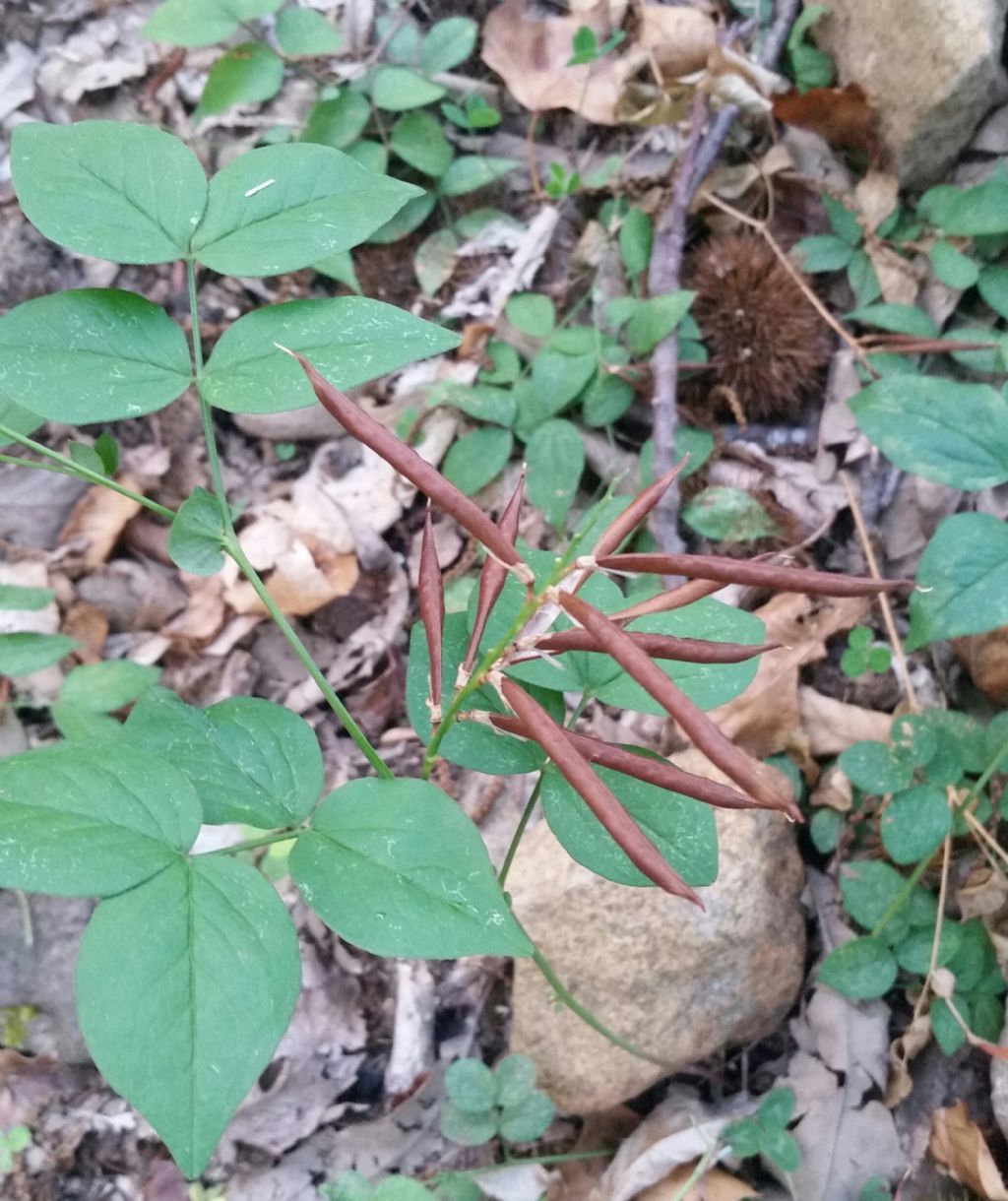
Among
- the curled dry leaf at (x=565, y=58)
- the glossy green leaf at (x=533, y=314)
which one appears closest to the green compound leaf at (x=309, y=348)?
the glossy green leaf at (x=533, y=314)

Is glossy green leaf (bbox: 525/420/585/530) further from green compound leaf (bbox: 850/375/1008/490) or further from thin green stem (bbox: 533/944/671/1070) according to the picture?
thin green stem (bbox: 533/944/671/1070)

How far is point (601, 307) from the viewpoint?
2836 mm

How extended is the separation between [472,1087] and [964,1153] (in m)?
0.96

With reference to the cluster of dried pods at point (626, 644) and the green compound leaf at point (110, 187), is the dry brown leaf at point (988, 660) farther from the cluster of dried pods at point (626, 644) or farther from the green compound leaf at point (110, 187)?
the green compound leaf at point (110, 187)

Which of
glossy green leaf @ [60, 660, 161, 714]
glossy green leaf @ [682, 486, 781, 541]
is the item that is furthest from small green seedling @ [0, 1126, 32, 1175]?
glossy green leaf @ [682, 486, 781, 541]

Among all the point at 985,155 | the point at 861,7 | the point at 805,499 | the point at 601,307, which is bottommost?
the point at 805,499

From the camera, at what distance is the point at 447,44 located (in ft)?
9.71

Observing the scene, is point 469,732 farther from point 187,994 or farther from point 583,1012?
point 583,1012

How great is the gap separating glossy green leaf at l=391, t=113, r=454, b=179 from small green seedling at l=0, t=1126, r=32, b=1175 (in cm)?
303

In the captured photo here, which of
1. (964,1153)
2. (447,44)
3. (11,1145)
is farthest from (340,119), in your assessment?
(964,1153)

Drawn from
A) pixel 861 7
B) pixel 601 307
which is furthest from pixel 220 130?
pixel 861 7

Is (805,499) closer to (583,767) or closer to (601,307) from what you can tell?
(601,307)

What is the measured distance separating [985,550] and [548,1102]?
4.55 feet

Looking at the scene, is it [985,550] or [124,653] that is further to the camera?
[124,653]
